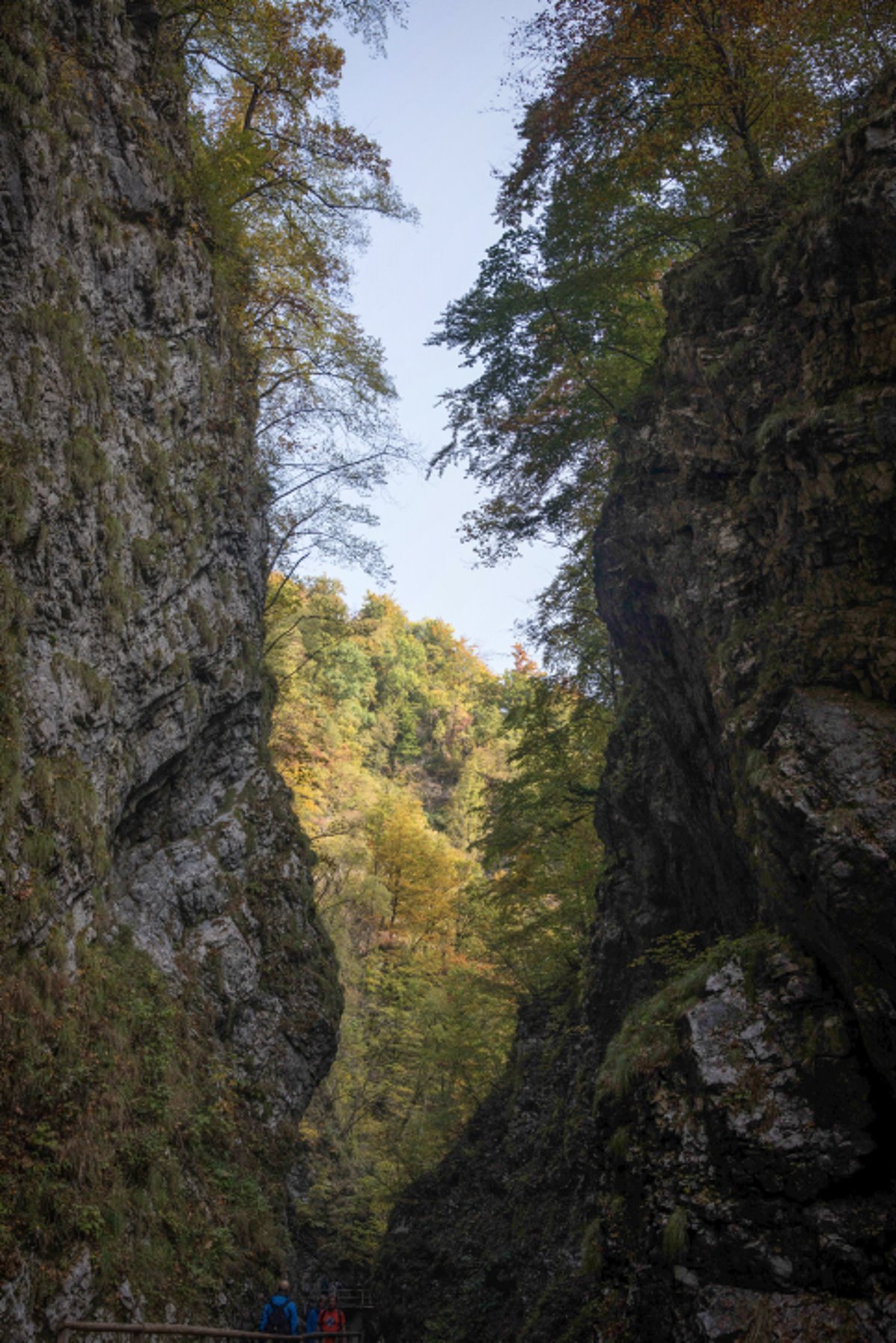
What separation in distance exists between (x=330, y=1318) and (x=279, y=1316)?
2.94 meters

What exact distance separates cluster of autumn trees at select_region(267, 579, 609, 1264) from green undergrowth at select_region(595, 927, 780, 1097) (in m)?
6.55

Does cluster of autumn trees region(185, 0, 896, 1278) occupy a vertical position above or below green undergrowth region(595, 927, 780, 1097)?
above

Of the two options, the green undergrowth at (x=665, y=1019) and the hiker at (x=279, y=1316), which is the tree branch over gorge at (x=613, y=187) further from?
the hiker at (x=279, y=1316)

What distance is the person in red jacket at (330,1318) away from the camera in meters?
10.7

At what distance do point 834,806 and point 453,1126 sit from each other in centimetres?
1393

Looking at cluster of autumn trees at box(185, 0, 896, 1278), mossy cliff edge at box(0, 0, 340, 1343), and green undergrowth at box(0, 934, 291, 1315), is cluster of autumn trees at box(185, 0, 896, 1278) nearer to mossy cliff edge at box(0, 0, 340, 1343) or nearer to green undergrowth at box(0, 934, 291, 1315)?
mossy cliff edge at box(0, 0, 340, 1343)

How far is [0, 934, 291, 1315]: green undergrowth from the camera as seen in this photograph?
637cm

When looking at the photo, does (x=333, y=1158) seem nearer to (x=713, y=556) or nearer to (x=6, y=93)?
(x=713, y=556)

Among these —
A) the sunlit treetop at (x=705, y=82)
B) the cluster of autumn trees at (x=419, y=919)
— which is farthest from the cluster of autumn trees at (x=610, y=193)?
the cluster of autumn trees at (x=419, y=919)

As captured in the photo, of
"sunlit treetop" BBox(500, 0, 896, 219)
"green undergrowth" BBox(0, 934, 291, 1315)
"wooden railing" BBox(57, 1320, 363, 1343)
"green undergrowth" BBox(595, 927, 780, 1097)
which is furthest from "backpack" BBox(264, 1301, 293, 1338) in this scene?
"sunlit treetop" BBox(500, 0, 896, 219)

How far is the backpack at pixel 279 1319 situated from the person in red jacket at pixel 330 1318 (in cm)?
267

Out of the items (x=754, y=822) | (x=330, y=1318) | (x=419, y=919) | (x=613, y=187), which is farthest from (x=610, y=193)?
(x=419, y=919)

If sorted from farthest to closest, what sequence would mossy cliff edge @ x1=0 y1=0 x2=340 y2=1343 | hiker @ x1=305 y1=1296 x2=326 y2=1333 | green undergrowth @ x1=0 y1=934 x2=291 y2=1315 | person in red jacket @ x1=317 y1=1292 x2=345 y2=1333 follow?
1. hiker @ x1=305 y1=1296 x2=326 y2=1333
2. person in red jacket @ x1=317 y1=1292 x2=345 y2=1333
3. mossy cliff edge @ x1=0 y1=0 x2=340 y2=1343
4. green undergrowth @ x1=0 y1=934 x2=291 y2=1315

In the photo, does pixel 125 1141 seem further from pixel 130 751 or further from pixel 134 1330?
pixel 130 751
